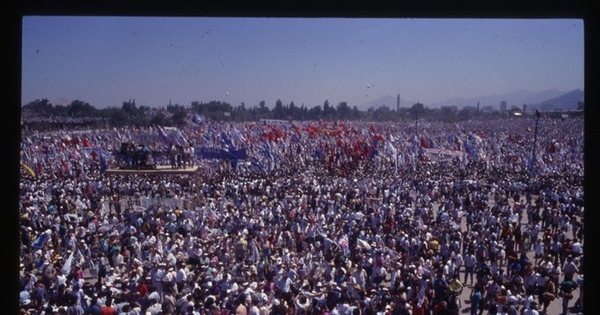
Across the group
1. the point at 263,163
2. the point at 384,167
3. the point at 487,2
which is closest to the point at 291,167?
the point at 263,163

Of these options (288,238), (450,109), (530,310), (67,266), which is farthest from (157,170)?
(450,109)

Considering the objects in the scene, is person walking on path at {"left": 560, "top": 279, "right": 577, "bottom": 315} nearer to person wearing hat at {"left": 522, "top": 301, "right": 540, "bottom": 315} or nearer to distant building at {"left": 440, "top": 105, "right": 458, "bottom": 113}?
person wearing hat at {"left": 522, "top": 301, "right": 540, "bottom": 315}

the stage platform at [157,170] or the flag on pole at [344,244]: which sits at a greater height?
the stage platform at [157,170]

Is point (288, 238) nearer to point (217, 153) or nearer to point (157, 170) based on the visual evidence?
point (157, 170)

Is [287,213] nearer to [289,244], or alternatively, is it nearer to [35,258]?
[289,244]

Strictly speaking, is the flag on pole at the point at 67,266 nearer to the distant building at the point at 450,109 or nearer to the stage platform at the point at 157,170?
the stage platform at the point at 157,170

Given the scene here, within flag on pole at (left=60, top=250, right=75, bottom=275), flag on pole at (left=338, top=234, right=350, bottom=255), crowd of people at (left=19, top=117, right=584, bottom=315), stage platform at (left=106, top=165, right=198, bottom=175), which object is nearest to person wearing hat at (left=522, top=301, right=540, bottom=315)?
crowd of people at (left=19, top=117, right=584, bottom=315)

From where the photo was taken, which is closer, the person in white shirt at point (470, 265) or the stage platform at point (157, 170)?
the person in white shirt at point (470, 265)

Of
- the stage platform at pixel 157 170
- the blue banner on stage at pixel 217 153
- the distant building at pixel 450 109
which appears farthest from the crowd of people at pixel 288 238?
the distant building at pixel 450 109
